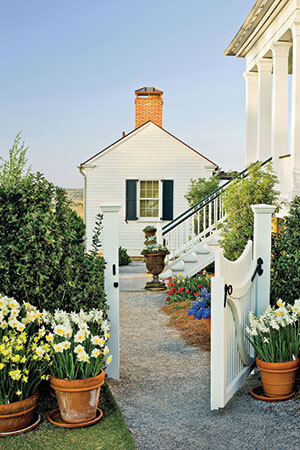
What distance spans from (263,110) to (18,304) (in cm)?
874

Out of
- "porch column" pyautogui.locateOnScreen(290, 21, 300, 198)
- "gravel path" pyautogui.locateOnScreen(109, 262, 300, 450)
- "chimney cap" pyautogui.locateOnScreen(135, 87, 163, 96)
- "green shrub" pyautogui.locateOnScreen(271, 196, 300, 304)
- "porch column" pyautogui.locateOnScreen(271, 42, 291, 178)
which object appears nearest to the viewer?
"gravel path" pyautogui.locateOnScreen(109, 262, 300, 450)

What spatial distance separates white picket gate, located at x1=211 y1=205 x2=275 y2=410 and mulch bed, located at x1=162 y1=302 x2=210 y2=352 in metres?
1.35

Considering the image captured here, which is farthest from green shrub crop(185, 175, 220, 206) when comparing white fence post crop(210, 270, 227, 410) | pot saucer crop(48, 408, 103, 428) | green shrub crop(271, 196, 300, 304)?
pot saucer crop(48, 408, 103, 428)

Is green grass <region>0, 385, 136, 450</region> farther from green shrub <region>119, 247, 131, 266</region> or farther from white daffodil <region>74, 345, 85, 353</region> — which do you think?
green shrub <region>119, 247, 131, 266</region>

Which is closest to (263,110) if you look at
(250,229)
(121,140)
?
(250,229)

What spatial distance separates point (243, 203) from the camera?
30.1 feet

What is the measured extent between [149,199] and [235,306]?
12.9 meters

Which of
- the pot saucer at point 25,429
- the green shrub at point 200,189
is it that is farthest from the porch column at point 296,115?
the green shrub at point 200,189

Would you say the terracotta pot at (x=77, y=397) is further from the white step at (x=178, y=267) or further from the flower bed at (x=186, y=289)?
the white step at (x=178, y=267)

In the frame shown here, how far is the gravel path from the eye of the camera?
369cm

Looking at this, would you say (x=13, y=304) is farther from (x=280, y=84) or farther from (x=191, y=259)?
(x=280, y=84)

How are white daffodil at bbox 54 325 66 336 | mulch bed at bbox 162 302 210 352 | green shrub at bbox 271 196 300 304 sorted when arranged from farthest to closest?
mulch bed at bbox 162 302 210 352 < green shrub at bbox 271 196 300 304 < white daffodil at bbox 54 325 66 336

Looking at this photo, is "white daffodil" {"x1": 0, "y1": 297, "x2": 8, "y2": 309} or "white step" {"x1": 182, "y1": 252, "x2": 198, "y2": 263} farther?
"white step" {"x1": 182, "y1": 252, "x2": 198, "y2": 263}

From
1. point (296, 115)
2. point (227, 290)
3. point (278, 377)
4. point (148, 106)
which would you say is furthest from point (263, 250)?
point (148, 106)
